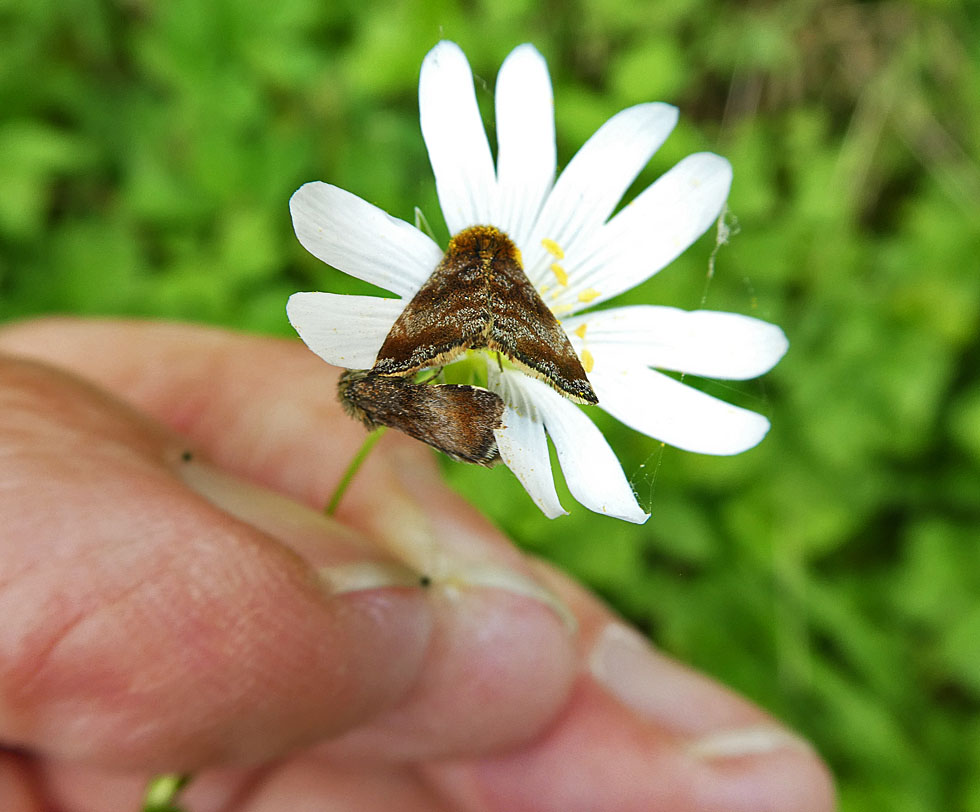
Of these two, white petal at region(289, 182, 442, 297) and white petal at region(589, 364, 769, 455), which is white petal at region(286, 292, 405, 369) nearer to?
white petal at region(289, 182, 442, 297)

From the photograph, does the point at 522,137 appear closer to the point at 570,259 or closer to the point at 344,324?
the point at 570,259

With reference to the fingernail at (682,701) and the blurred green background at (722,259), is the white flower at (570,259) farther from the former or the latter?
the fingernail at (682,701)

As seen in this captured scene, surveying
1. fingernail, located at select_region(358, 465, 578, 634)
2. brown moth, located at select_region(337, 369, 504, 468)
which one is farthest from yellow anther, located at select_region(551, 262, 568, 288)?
fingernail, located at select_region(358, 465, 578, 634)

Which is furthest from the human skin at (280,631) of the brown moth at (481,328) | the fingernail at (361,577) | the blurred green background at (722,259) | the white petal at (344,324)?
the brown moth at (481,328)

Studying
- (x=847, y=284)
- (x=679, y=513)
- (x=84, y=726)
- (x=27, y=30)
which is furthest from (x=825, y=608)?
(x=27, y=30)

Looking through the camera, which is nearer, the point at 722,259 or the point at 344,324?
the point at 344,324

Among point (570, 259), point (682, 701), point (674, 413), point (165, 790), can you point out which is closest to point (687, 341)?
point (674, 413)

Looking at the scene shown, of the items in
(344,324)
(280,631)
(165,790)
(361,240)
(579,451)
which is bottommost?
(165,790)
